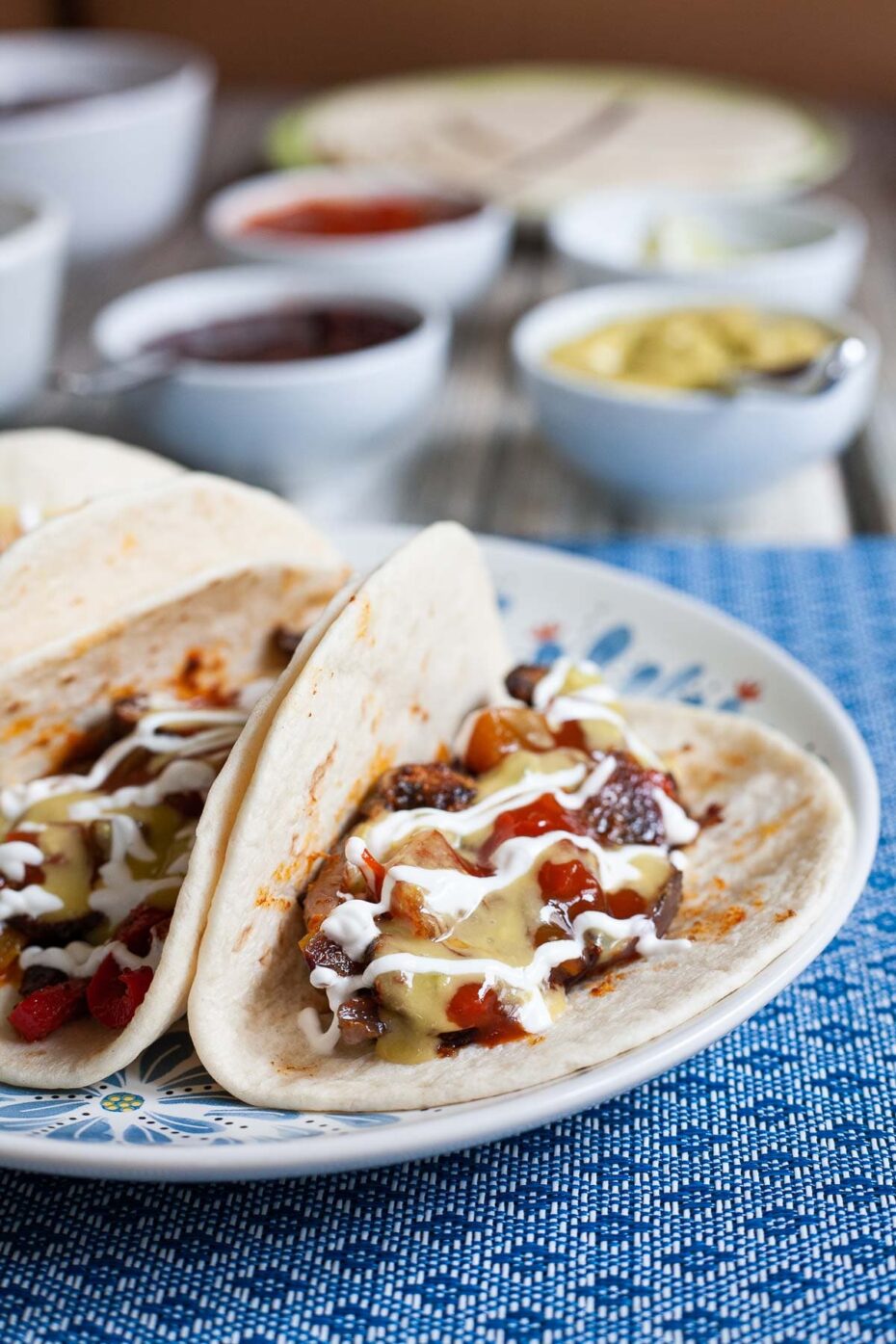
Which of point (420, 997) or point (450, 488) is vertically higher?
point (420, 997)

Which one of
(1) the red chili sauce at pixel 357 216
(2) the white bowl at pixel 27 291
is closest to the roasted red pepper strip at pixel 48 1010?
(2) the white bowl at pixel 27 291

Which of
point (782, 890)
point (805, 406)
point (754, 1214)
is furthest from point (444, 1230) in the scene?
point (805, 406)

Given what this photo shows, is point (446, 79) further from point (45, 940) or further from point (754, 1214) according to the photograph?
point (754, 1214)

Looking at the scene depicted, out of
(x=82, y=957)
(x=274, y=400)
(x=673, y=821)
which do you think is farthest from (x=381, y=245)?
(x=82, y=957)

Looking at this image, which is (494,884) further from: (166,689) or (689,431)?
(689,431)

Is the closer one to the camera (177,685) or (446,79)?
(177,685)
